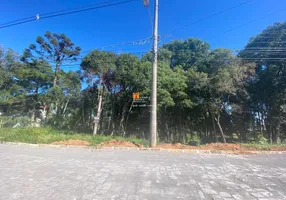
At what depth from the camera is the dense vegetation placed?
47.0 feet

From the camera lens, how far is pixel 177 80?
1345cm

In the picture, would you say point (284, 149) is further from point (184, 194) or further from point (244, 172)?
point (184, 194)

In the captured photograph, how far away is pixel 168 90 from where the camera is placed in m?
13.3

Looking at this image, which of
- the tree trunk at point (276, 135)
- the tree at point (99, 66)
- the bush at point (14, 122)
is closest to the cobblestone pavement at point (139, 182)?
the tree at point (99, 66)

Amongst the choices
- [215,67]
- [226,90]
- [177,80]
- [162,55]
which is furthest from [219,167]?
[162,55]

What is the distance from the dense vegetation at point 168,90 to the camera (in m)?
14.3

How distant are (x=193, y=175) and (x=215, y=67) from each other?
519 inches

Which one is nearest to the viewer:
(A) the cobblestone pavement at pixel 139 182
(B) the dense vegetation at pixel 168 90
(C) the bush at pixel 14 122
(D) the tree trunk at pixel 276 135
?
(A) the cobblestone pavement at pixel 139 182

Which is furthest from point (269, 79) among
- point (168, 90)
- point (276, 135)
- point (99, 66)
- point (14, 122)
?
point (14, 122)

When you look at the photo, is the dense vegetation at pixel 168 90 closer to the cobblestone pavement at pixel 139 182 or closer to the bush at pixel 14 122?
the bush at pixel 14 122

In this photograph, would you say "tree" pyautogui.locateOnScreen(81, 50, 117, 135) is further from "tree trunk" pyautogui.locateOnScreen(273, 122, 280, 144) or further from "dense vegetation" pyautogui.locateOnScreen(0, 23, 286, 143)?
"tree trunk" pyautogui.locateOnScreen(273, 122, 280, 144)

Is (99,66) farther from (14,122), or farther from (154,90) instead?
(14,122)

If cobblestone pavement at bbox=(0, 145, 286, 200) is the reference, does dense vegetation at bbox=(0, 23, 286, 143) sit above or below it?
above

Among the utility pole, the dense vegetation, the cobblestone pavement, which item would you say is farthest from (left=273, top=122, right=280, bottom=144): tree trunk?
the cobblestone pavement
